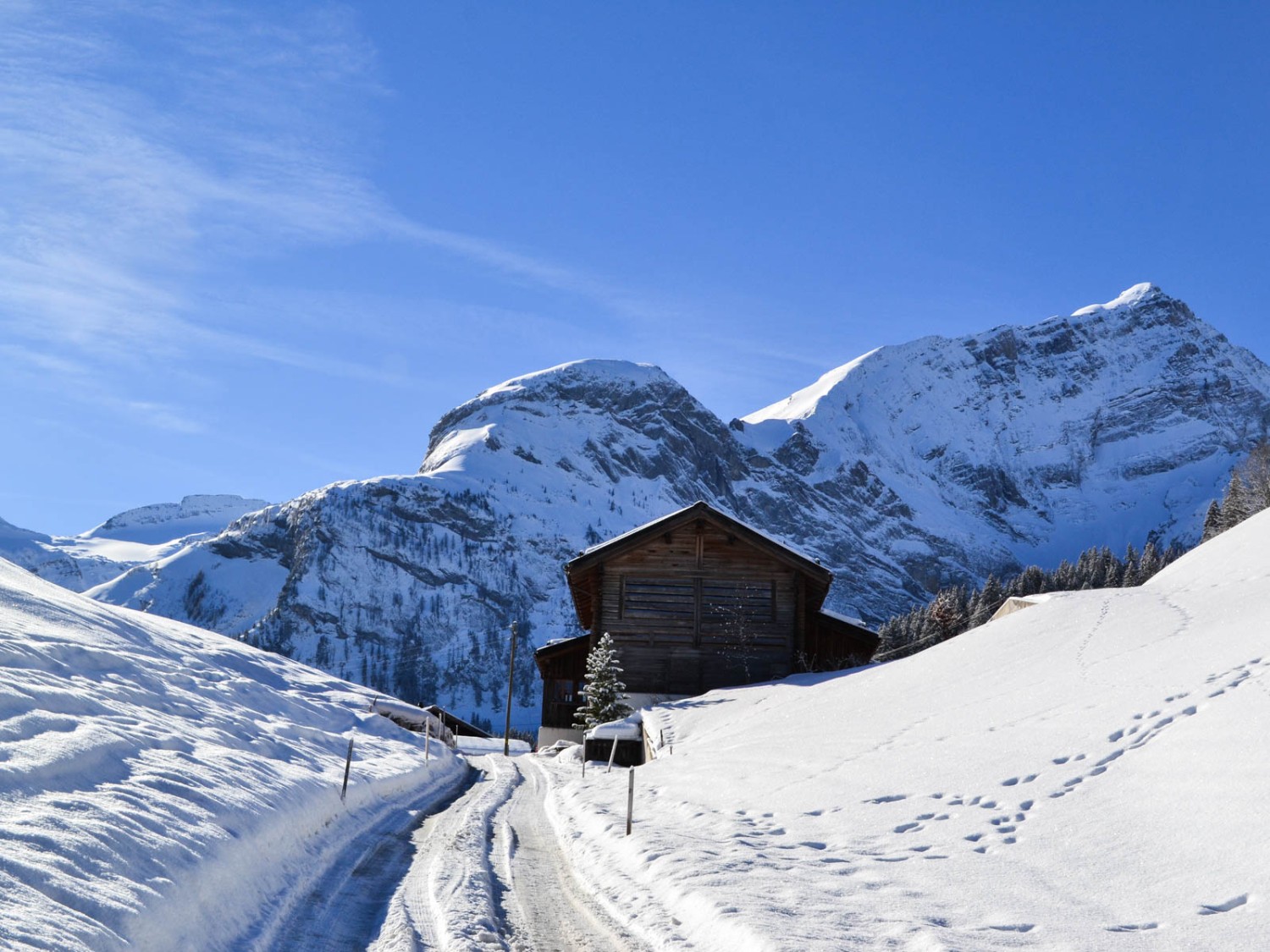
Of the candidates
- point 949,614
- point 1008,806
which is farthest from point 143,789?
point 949,614

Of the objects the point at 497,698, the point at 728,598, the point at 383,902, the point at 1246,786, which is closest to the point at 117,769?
the point at 383,902

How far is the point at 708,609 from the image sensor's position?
31.4 m

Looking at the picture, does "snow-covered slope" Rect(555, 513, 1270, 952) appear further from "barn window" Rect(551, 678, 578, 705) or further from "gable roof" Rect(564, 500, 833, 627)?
"barn window" Rect(551, 678, 578, 705)

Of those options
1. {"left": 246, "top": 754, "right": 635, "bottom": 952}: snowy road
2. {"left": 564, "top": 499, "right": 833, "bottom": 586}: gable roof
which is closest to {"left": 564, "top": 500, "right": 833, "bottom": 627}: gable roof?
{"left": 564, "top": 499, "right": 833, "bottom": 586}: gable roof

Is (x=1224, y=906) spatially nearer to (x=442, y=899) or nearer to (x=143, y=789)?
(x=442, y=899)

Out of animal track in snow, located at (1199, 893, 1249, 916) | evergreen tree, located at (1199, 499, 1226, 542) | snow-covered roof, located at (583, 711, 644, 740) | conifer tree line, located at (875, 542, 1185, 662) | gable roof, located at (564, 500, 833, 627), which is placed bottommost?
snow-covered roof, located at (583, 711, 644, 740)

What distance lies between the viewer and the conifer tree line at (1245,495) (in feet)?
203

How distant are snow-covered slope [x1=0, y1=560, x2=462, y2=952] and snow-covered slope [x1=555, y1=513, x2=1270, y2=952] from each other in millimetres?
3186

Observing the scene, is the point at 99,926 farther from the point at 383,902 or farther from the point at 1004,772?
the point at 1004,772

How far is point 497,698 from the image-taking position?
169250 millimetres

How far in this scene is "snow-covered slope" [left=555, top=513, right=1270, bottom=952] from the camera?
7.32 meters

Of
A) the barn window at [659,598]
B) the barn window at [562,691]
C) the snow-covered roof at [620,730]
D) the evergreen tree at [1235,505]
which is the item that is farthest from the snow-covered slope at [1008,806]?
the evergreen tree at [1235,505]

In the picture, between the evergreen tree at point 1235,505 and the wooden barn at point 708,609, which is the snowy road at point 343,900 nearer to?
the wooden barn at point 708,609

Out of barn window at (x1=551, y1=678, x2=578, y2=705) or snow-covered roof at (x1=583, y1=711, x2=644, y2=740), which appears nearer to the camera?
snow-covered roof at (x1=583, y1=711, x2=644, y2=740)
